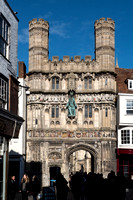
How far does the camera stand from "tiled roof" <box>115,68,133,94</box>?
35.5 m

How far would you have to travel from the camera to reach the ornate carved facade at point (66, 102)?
34.1 m

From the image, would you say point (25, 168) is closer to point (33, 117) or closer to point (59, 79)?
point (33, 117)

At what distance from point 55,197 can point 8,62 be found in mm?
6505

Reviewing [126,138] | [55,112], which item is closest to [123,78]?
[126,138]

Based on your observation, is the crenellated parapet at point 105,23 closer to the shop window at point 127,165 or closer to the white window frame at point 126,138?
the white window frame at point 126,138

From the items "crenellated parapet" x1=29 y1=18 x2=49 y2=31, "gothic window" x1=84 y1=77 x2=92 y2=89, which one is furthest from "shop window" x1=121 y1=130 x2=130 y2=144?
"crenellated parapet" x1=29 y1=18 x2=49 y2=31

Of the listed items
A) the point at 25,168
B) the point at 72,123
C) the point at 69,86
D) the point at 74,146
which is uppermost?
the point at 69,86

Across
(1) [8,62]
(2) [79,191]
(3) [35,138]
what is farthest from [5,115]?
(3) [35,138]

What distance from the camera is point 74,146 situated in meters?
34.3

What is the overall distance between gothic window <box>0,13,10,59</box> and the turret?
62.4 feet

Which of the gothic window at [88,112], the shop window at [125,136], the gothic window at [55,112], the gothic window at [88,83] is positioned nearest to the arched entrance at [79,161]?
the gothic window at [88,112]

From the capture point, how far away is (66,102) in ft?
115

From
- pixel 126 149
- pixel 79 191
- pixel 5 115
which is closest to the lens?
pixel 5 115

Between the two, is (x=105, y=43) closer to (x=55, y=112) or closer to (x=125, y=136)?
(x=55, y=112)
